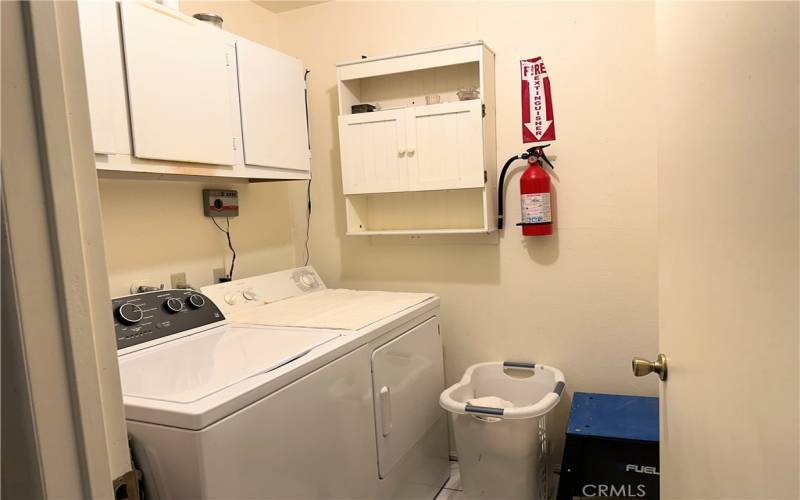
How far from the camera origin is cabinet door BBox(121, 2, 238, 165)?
61.7 inches

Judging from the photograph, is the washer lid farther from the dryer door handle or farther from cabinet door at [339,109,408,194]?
cabinet door at [339,109,408,194]

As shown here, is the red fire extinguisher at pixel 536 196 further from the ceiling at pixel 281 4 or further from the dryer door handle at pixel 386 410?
the ceiling at pixel 281 4

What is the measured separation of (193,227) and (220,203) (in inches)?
7.2

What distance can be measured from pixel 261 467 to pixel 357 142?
163cm

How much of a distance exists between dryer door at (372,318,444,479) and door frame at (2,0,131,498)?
1268mm

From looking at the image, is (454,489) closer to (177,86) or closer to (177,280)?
(177,280)

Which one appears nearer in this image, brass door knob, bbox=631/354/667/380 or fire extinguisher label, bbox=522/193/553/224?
brass door knob, bbox=631/354/667/380

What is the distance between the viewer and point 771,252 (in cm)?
54

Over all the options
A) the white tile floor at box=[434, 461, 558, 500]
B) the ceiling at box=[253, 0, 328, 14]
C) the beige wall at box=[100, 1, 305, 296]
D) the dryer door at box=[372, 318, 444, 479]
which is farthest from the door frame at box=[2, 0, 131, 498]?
the ceiling at box=[253, 0, 328, 14]

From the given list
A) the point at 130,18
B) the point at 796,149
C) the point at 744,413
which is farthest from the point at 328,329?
the point at 796,149

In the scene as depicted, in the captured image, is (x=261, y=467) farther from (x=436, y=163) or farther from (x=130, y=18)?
(x=436, y=163)

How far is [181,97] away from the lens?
1717mm

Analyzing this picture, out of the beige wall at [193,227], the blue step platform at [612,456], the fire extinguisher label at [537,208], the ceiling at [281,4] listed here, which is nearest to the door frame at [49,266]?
the beige wall at [193,227]

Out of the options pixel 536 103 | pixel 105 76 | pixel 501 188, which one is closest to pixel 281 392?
pixel 105 76
